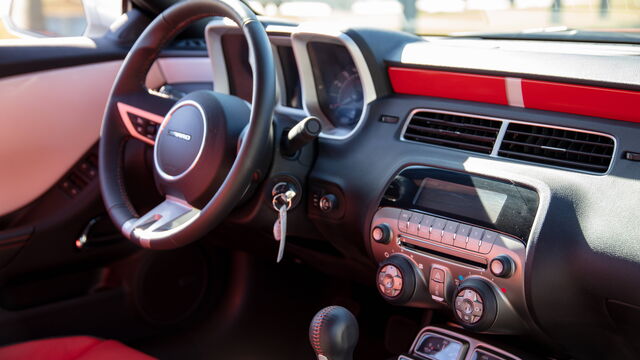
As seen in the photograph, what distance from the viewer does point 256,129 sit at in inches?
56.7

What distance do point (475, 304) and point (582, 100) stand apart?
19.3 inches

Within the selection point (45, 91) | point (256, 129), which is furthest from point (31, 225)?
point (256, 129)

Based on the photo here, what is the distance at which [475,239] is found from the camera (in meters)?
1.46

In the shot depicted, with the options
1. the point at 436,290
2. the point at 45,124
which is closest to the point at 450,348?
the point at 436,290

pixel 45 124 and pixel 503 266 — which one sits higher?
pixel 503 266

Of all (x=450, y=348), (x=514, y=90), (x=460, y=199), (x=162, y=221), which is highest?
(x=514, y=90)

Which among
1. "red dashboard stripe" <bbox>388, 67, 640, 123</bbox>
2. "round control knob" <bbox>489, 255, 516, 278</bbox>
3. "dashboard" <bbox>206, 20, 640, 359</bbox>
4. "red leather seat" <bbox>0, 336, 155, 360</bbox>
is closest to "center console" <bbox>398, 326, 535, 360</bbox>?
"dashboard" <bbox>206, 20, 640, 359</bbox>

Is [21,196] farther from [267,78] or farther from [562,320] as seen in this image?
[562,320]

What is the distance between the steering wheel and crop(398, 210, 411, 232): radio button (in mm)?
349

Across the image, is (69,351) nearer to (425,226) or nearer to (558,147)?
(425,226)

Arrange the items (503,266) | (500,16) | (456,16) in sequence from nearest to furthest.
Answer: (503,266) < (500,16) < (456,16)

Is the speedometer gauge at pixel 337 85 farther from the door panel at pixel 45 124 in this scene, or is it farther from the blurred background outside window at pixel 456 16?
the door panel at pixel 45 124

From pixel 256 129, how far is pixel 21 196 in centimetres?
105

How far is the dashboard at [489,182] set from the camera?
138 centimetres
